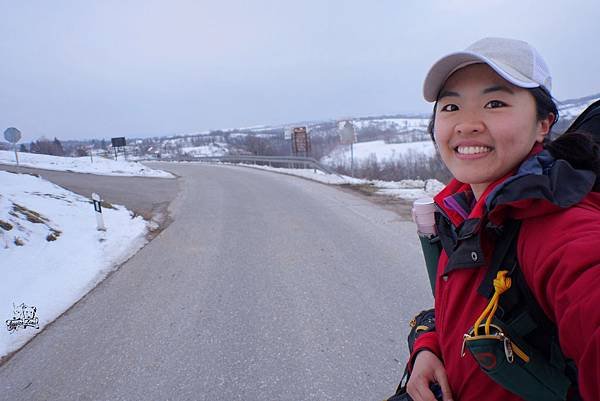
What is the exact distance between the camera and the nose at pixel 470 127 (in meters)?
1.17

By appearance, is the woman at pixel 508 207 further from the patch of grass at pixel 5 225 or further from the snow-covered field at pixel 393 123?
→ the snow-covered field at pixel 393 123

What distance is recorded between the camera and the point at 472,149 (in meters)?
1.21

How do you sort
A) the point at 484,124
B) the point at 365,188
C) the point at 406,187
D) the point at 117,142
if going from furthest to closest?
the point at 117,142
the point at 365,188
the point at 406,187
the point at 484,124

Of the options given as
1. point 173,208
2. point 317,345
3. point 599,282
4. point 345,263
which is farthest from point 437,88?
point 173,208

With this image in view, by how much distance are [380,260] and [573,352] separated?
14.1 feet

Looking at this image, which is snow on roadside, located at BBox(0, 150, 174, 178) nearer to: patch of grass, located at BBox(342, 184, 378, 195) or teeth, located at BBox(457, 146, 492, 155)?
patch of grass, located at BBox(342, 184, 378, 195)

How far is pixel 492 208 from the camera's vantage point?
3.49 ft

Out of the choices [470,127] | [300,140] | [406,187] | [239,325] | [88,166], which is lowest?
[406,187]

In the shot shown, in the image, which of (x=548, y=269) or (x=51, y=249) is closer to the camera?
(x=548, y=269)

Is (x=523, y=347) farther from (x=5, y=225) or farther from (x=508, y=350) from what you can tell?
(x=5, y=225)

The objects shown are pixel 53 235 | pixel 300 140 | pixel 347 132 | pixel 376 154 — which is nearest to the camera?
pixel 53 235

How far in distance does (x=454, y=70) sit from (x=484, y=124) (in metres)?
0.23

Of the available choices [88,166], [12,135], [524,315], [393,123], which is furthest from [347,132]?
[393,123]

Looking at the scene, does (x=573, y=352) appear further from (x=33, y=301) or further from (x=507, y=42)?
(x=33, y=301)
